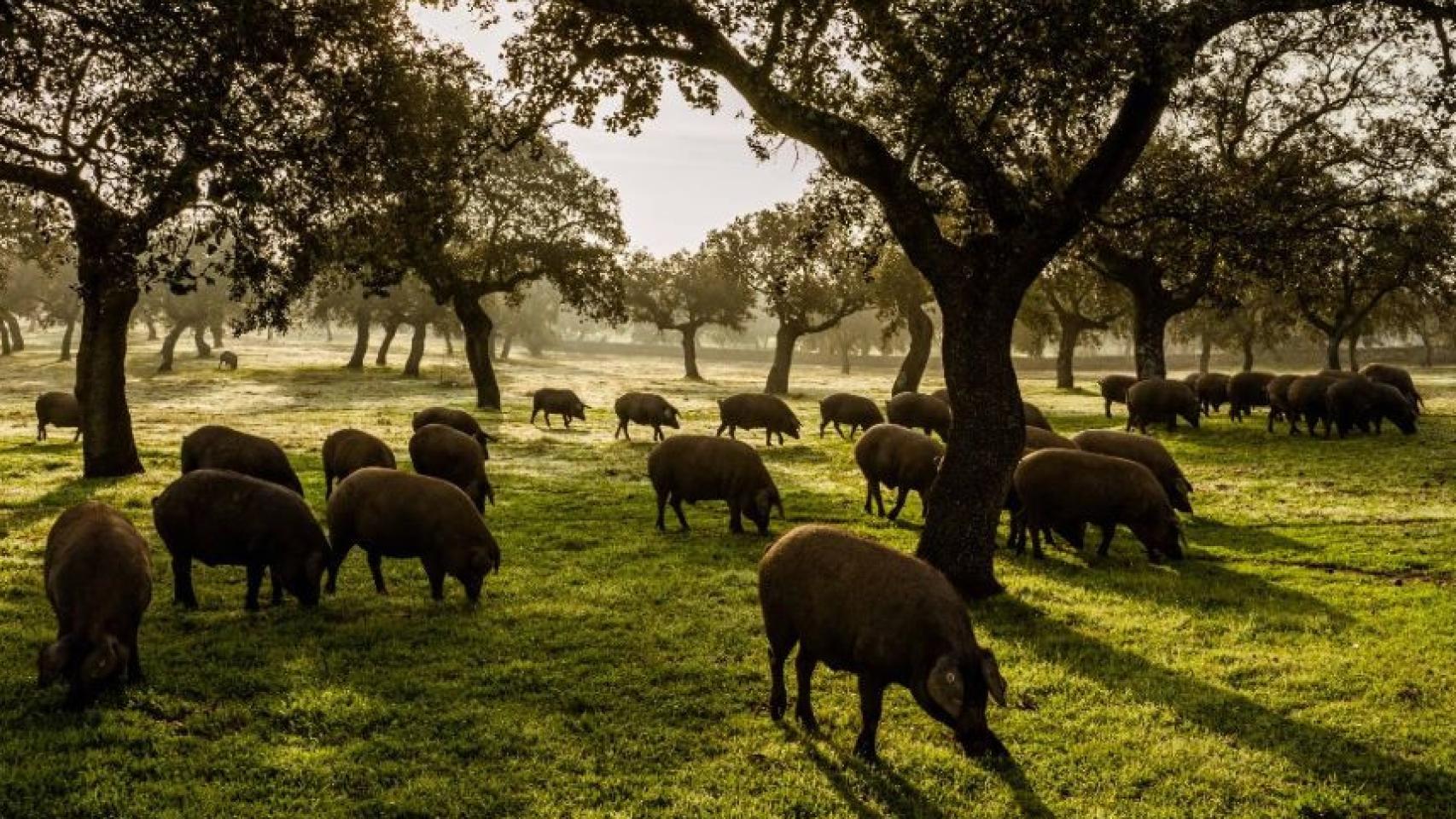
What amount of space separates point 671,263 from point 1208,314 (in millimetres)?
36497

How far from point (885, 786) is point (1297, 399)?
1094 inches

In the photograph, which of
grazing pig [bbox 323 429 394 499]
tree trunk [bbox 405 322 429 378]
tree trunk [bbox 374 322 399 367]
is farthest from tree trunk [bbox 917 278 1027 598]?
tree trunk [bbox 374 322 399 367]

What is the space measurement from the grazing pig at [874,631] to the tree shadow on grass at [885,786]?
144 mm

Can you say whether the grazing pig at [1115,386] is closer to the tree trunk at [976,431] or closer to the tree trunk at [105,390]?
the tree trunk at [976,431]

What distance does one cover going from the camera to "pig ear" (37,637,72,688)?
6.73 m

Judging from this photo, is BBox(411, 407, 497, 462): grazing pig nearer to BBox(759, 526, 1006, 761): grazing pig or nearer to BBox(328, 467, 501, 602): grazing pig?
BBox(328, 467, 501, 602): grazing pig

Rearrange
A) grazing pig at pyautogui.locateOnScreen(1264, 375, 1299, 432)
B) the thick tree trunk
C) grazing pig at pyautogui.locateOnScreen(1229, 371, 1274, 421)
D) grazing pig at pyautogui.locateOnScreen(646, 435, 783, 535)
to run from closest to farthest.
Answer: grazing pig at pyautogui.locateOnScreen(646, 435, 783, 535) < grazing pig at pyautogui.locateOnScreen(1264, 375, 1299, 432) < the thick tree trunk < grazing pig at pyautogui.locateOnScreen(1229, 371, 1274, 421)

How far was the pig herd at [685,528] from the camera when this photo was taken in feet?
21.6

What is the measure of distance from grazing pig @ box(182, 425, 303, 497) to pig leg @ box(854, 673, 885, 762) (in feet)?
33.9

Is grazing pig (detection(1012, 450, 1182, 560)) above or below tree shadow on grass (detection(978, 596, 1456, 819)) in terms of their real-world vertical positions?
above

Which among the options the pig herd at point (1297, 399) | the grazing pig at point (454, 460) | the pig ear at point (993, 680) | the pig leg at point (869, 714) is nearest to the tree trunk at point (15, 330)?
the grazing pig at point (454, 460)

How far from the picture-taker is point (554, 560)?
12938mm

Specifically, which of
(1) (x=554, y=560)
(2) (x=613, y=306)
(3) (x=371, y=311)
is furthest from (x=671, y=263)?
(1) (x=554, y=560)

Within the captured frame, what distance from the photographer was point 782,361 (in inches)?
2072
